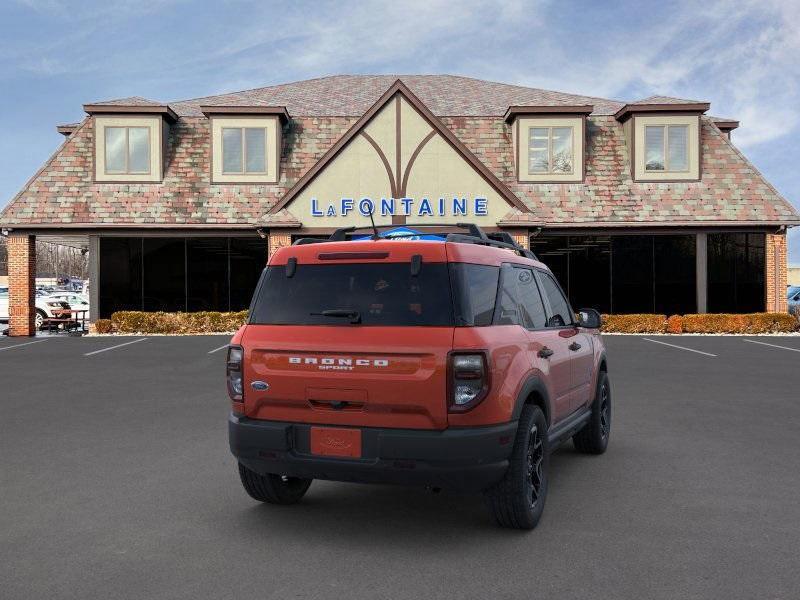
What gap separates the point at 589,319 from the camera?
670 cm

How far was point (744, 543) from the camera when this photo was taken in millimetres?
4625

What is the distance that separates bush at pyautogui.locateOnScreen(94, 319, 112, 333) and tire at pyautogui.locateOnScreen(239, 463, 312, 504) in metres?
19.9

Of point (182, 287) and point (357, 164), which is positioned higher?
point (357, 164)

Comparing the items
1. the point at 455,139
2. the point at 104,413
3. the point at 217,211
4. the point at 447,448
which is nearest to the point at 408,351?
the point at 447,448

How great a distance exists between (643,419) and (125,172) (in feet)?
66.7

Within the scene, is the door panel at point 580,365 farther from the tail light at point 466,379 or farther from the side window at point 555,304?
the tail light at point 466,379

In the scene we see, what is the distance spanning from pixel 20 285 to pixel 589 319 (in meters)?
21.5

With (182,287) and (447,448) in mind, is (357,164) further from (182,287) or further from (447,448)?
(447,448)

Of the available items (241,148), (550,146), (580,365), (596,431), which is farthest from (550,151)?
(580,365)

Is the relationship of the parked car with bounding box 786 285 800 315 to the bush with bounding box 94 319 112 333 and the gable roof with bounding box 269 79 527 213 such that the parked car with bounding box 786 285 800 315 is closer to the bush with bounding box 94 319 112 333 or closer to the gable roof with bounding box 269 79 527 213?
the gable roof with bounding box 269 79 527 213

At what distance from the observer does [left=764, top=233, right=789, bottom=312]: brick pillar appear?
24.4m

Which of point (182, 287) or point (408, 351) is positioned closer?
point (408, 351)

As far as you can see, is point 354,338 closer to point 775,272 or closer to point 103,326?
point 103,326

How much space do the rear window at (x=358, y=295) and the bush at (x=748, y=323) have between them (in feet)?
69.2
